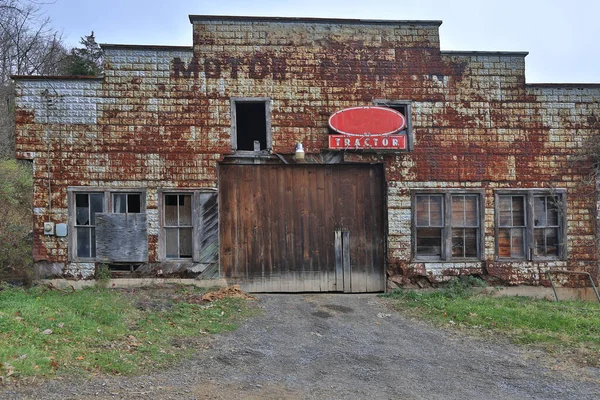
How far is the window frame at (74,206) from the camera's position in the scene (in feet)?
31.0

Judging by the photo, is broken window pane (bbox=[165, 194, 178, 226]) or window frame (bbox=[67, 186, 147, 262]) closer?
window frame (bbox=[67, 186, 147, 262])

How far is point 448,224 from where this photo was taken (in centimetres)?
1008

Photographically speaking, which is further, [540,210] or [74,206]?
[540,210]

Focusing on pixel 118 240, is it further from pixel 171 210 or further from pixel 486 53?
pixel 486 53

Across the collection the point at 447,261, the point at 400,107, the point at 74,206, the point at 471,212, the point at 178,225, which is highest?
the point at 400,107

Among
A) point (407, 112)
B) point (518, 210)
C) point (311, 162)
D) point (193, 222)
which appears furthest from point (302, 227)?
point (518, 210)

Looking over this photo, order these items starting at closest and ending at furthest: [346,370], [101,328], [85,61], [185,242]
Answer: [346,370]
[101,328]
[185,242]
[85,61]

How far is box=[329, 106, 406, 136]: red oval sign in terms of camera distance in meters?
9.80

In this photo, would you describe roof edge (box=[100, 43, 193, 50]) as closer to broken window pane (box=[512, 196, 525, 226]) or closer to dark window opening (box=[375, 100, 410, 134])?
dark window opening (box=[375, 100, 410, 134])

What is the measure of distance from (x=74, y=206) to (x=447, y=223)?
7973mm

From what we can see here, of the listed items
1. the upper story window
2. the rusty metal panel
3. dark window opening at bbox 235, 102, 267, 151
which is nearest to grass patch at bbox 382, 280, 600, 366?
the upper story window

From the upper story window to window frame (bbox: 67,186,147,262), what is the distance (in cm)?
597

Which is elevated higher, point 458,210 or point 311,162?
point 311,162

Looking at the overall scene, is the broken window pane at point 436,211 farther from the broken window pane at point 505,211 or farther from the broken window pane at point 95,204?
the broken window pane at point 95,204
